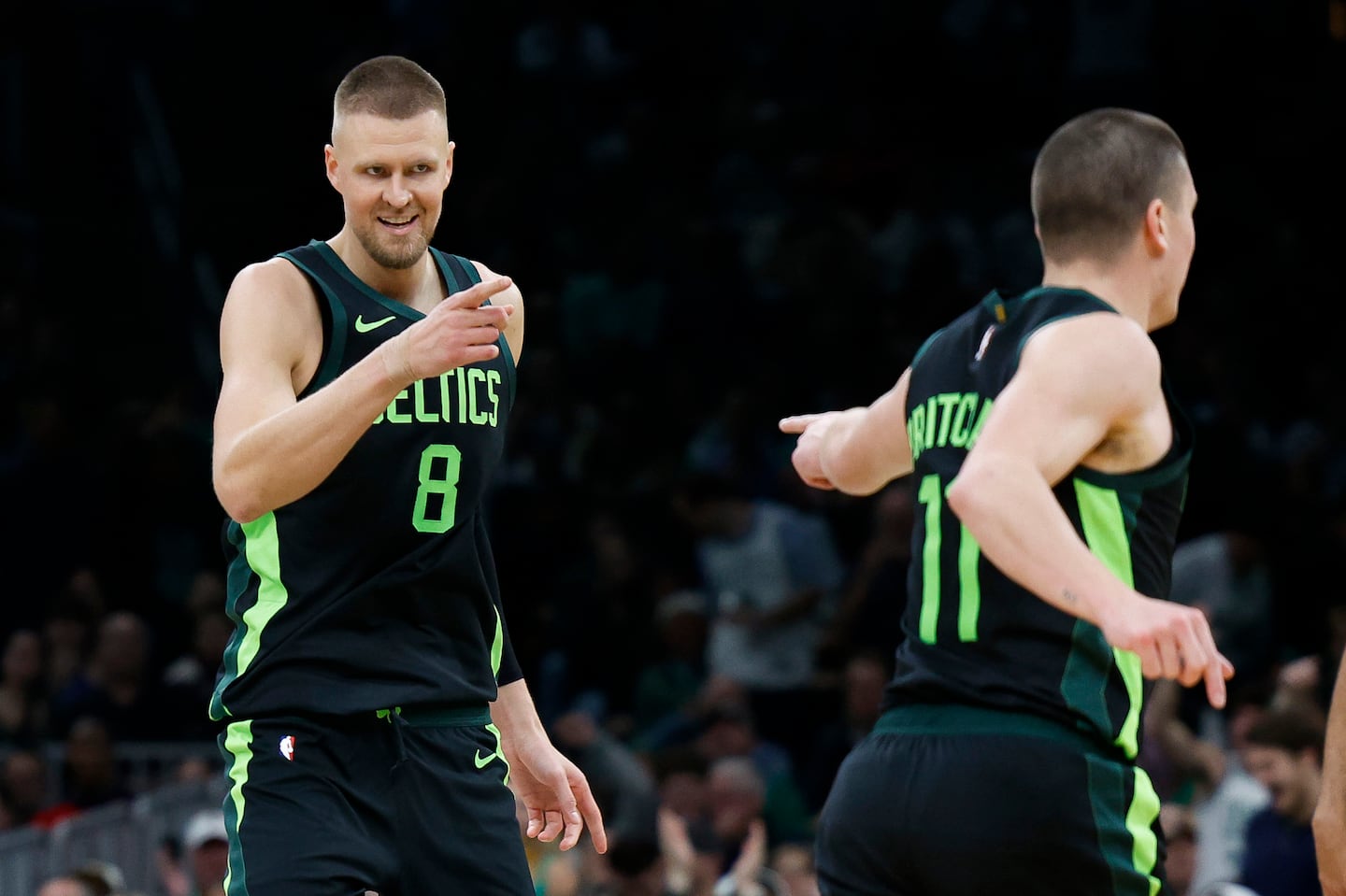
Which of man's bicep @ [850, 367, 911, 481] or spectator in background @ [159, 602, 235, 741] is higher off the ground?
man's bicep @ [850, 367, 911, 481]

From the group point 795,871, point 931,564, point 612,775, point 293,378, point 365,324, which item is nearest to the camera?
point 931,564

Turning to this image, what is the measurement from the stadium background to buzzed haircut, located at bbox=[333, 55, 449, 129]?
6769mm

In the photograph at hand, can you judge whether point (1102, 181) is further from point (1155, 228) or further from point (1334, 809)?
point (1334, 809)

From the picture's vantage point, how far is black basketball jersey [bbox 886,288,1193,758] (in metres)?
3.81

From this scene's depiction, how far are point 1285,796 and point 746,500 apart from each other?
13.1 ft

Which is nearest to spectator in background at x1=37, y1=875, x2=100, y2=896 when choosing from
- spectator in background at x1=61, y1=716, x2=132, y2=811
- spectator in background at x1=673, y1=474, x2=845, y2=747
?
spectator in background at x1=61, y1=716, x2=132, y2=811

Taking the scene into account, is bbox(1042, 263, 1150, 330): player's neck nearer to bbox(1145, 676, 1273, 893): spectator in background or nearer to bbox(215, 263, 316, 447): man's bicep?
bbox(215, 263, 316, 447): man's bicep

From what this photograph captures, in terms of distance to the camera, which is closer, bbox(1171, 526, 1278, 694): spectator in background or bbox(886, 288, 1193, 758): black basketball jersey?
bbox(886, 288, 1193, 758): black basketball jersey

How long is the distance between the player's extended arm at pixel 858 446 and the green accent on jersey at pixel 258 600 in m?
1.15

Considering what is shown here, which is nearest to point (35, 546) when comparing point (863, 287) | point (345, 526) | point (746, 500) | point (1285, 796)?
point (746, 500)

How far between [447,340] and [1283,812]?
526cm

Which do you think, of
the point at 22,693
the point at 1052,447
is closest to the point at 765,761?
the point at 22,693

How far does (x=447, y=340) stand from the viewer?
4.13 m

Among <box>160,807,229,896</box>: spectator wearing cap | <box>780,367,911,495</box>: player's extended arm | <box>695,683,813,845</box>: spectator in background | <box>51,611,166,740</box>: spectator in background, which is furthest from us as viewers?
<box>51,611,166,740</box>: spectator in background
